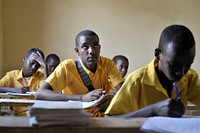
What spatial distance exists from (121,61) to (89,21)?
84cm

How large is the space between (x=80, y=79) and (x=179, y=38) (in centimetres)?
132

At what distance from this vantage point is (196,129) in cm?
96

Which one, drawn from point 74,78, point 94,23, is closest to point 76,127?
point 74,78

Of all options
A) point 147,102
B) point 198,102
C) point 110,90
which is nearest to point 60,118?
point 147,102

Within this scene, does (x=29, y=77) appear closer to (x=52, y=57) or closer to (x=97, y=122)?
(x=52, y=57)

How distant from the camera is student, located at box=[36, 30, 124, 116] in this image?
95.4 inches

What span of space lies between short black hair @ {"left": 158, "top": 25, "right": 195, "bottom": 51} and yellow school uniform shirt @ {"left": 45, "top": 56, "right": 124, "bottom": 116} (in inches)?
43.6

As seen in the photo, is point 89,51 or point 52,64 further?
point 52,64

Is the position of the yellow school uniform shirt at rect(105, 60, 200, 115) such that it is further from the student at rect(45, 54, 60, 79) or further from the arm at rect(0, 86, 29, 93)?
the student at rect(45, 54, 60, 79)

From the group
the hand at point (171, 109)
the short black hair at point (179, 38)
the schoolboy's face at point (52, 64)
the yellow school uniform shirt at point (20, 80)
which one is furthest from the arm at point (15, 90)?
the hand at point (171, 109)

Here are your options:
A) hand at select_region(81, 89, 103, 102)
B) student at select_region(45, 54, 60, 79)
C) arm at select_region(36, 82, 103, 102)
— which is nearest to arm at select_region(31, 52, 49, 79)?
student at select_region(45, 54, 60, 79)

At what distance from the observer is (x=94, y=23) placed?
495cm

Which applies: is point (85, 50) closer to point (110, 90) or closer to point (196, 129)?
point (110, 90)

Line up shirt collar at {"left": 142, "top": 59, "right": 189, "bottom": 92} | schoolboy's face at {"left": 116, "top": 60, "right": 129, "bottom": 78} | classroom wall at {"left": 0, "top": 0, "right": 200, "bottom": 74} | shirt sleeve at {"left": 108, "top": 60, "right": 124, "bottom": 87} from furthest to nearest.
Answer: classroom wall at {"left": 0, "top": 0, "right": 200, "bottom": 74}
schoolboy's face at {"left": 116, "top": 60, "right": 129, "bottom": 78}
shirt sleeve at {"left": 108, "top": 60, "right": 124, "bottom": 87}
shirt collar at {"left": 142, "top": 59, "right": 189, "bottom": 92}
